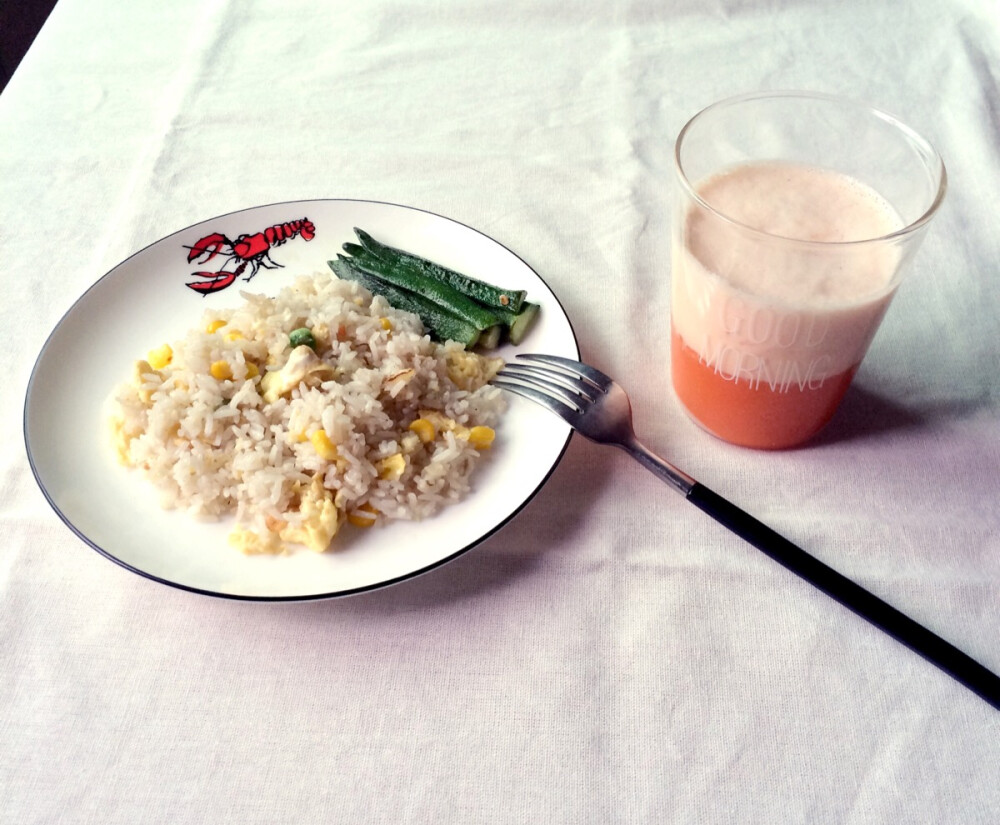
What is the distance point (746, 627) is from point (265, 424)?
2.30 feet

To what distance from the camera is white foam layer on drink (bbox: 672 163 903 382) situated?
39.1 inches

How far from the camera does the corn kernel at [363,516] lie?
1.09m

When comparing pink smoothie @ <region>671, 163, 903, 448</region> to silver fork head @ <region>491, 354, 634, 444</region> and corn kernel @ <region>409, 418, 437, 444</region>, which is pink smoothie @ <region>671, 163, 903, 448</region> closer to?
silver fork head @ <region>491, 354, 634, 444</region>

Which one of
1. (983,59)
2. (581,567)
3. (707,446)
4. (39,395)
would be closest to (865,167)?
(707,446)

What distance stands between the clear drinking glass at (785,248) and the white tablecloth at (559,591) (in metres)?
0.12

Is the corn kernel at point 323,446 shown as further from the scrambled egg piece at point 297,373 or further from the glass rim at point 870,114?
the glass rim at point 870,114

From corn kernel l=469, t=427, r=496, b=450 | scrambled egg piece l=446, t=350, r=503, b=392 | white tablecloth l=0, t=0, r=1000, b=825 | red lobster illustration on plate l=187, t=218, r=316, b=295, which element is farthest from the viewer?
red lobster illustration on plate l=187, t=218, r=316, b=295

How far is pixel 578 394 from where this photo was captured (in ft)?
3.94

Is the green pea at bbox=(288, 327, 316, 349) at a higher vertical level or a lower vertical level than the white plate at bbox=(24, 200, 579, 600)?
higher

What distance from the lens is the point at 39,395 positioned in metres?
1.23

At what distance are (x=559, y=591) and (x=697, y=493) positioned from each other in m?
0.23

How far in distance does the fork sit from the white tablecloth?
0.04 m

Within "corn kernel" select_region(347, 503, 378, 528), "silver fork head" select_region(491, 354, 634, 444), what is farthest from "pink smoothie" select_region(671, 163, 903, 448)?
"corn kernel" select_region(347, 503, 378, 528)

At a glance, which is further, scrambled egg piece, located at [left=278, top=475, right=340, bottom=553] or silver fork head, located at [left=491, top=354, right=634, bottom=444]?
silver fork head, located at [left=491, top=354, right=634, bottom=444]
